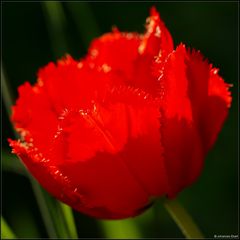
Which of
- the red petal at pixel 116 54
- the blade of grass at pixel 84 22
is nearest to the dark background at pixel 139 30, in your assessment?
the blade of grass at pixel 84 22

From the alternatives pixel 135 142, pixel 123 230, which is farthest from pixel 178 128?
pixel 123 230

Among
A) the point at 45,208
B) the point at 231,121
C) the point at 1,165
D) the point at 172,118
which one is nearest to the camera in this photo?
the point at 172,118

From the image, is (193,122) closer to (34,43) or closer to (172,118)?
(172,118)

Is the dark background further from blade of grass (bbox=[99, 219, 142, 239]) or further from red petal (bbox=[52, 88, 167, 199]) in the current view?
red petal (bbox=[52, 88, 167, 199])

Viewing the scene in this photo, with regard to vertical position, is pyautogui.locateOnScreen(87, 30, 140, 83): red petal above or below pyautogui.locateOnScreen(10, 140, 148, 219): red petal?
above

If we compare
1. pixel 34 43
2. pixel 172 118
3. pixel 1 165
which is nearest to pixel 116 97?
pixel 172 118

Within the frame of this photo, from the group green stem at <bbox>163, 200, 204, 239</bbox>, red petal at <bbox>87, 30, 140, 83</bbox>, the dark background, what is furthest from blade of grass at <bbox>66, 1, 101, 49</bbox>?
green stem at <bbox>163, 200, 204, 239</bbox>
